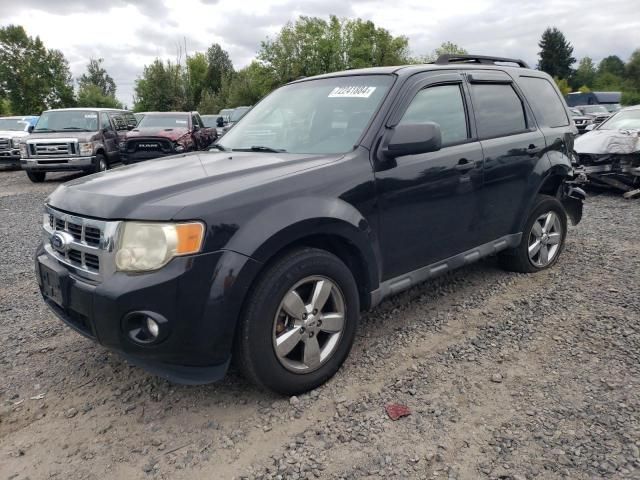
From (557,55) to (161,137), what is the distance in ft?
301

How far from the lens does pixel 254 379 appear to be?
8.58 feet

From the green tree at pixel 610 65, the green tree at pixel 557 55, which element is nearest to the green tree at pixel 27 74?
the green tree at pixel 557 55

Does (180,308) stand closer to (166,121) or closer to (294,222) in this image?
(294,222)

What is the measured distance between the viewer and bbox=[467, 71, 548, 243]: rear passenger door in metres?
3.85

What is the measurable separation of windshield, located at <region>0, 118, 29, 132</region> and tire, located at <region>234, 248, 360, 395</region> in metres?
17.6

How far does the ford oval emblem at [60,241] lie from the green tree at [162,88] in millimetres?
50686

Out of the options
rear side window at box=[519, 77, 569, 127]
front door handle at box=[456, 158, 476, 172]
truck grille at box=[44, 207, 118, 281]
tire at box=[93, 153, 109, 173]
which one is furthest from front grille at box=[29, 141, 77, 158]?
front door handle at box=[456, 158, 476, 172]

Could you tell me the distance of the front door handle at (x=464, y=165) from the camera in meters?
3.53

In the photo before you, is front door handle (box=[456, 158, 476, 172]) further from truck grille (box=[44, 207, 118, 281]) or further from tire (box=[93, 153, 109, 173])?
tire (box=[93, 153, 109, 173])

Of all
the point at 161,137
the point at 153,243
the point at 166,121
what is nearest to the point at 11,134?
the point at 166,121

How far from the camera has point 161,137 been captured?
40.7 feet

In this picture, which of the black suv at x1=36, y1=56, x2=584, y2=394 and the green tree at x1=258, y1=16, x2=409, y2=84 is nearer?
the black suv at x1=36, y1=56, x2=584, y2=394

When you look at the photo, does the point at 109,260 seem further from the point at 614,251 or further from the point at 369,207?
the point at 614,251

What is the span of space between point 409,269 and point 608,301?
1859 mm
